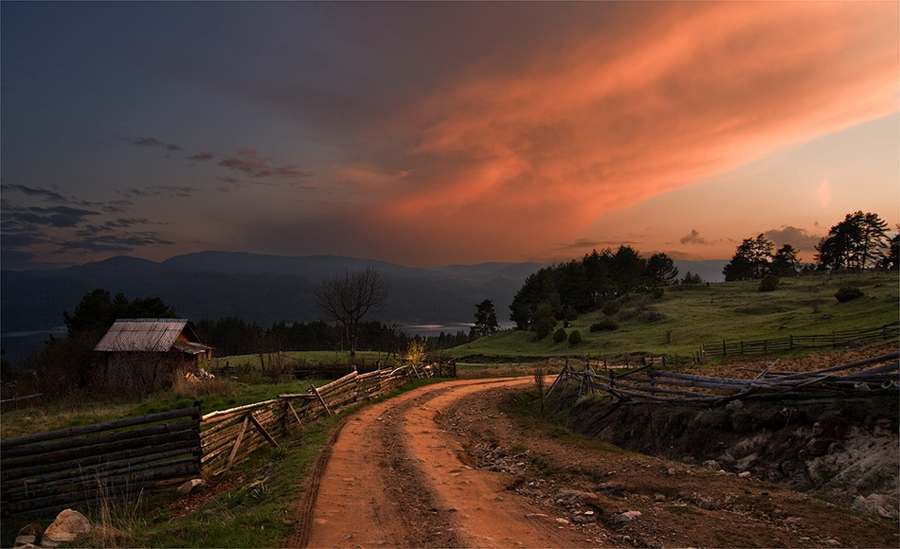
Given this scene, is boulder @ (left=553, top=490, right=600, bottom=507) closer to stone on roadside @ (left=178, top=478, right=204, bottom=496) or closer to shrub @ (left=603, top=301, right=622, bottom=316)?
stone on roadside @ (left=178, top=478, right=204, bottom=496)

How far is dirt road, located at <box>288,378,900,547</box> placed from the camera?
271 inches

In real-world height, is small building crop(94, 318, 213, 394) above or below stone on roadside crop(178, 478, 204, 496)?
above

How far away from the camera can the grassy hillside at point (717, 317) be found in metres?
40.8

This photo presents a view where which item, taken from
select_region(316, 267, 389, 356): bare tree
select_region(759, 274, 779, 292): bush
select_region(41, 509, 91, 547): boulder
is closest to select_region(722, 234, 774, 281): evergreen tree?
select_region(759, 274, 779, 292): bush

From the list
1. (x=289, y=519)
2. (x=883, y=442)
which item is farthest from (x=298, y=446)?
(x=883, y=442)

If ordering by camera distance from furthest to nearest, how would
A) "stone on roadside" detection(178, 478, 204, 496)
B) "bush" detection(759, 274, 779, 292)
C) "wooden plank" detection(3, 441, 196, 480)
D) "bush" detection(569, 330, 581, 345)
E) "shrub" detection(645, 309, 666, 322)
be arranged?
1. "bush" detection(759, 274, 779, 292)
2. "shrub" detection(645, 309, 666, 322)
3. "bush" detection(569, 330, 581, 345)
4. "wooden plank" detection(3, 441, 196, 480)
5. "stone on roadside" detection(178, 478, 204, 496)

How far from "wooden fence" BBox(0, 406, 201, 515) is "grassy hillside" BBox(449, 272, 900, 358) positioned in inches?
1510

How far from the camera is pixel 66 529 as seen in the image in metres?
8.54

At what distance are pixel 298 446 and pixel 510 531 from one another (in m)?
8.74

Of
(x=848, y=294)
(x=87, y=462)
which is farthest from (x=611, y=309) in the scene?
(x=87, y=462)

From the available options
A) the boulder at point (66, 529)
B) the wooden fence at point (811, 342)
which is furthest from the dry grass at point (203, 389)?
the wooden fence at point (811, 342)

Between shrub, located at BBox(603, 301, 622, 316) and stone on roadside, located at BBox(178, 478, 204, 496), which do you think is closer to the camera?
stone on roadside, located at BBox(178, 478, 204, 496)

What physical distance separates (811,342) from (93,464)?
4044 cm

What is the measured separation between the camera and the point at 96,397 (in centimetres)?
2969
